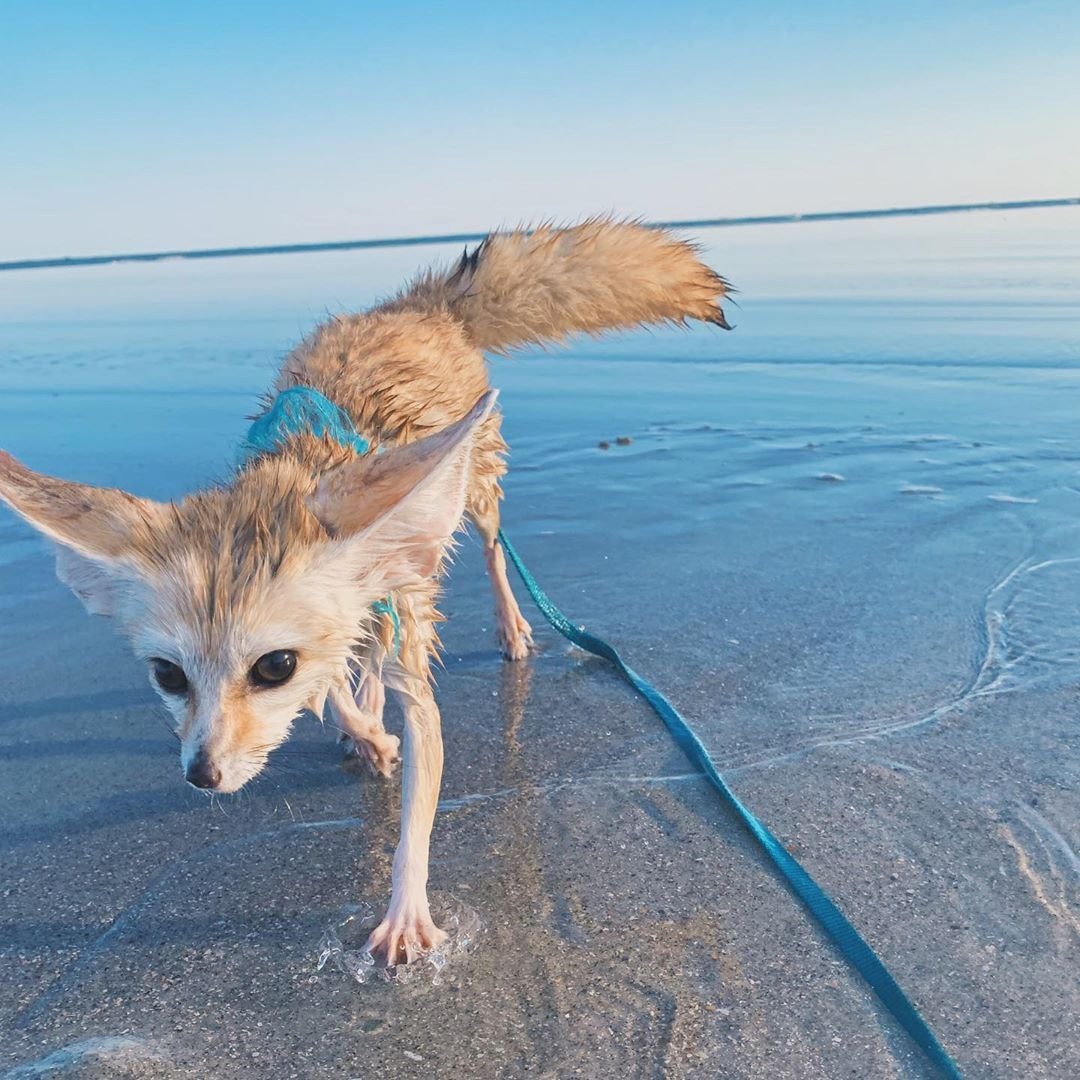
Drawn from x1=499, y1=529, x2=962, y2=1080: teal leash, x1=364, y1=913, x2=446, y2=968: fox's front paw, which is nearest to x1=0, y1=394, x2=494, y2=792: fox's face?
x1=364, y1=913, x2=446, y2=968: fox's front paw

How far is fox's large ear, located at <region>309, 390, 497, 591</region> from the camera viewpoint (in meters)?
1.98

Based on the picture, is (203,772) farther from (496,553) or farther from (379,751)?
(496,553)

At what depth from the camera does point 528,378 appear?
33.7 ft

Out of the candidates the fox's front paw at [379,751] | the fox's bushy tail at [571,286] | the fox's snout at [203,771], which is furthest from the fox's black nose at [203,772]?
the fox's bushy tail at [571,286]

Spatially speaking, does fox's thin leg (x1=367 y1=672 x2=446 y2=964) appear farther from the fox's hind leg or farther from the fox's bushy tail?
the fox's bushy tail

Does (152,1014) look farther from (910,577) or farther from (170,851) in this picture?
(910,577)

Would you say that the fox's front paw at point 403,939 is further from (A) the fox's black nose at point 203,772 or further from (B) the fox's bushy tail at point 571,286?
(B) the fox's bushy tail at point 571,286

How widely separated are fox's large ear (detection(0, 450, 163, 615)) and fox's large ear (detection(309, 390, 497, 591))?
41 cm

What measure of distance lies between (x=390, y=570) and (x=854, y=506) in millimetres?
3642

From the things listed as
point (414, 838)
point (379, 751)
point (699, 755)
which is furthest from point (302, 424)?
point (699, 755)

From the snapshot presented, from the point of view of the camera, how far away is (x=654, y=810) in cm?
279

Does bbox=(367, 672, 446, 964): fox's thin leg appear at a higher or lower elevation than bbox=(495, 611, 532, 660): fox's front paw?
higher

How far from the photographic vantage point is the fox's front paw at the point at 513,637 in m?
3.93

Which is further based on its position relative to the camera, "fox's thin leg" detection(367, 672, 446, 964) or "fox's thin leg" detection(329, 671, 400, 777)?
"fox's thin leg" detection(329, 671, 400, 777)
